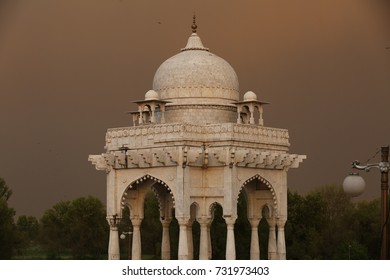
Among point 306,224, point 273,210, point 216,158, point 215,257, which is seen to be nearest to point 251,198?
point 273,210

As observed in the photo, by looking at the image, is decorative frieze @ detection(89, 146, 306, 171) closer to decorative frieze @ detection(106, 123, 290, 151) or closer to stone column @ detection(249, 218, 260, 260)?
decorative frieze @ detection(106, 123, 290, 151)

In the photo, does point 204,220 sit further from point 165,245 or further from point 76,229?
point 76,229

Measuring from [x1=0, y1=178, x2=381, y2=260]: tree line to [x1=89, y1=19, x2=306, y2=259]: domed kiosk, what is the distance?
9.81m

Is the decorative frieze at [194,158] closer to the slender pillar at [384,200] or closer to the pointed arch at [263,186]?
the pointed arch at [263,186]

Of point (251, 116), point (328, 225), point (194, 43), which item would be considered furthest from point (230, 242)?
point (328, 225)

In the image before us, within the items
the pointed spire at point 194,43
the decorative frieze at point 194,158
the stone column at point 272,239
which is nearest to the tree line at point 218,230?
the stone column at point 272,239

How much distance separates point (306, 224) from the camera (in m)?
50.6

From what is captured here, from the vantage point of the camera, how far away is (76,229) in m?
56.2

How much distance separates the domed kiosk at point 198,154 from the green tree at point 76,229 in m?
20.5

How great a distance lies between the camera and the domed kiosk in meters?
31.1

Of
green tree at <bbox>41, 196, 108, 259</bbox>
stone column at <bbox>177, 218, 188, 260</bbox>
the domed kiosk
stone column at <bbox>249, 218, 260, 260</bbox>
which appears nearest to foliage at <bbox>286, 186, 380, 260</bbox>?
stone column at <bbox>249, 218, 260, 260</bbox>

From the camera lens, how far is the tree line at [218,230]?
47094mm
